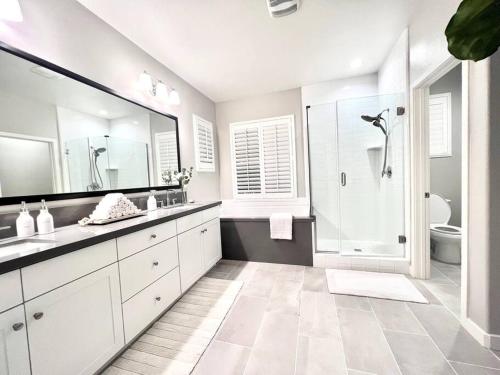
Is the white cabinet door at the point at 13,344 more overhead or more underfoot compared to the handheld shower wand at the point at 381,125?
more underfoot

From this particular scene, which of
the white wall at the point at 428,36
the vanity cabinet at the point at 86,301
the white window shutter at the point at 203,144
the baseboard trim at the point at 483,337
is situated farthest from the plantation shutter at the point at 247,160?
the baseboard trim at the point at 483,337

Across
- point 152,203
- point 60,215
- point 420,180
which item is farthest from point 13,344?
point 420,180

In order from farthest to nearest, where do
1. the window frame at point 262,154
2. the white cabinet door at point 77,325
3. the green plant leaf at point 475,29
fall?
the window frame at point 262,154 < the white cabinet door at point 77,325 < the green plant leaf at point 475,29

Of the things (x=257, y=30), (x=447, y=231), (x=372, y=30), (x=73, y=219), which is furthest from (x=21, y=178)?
(x=447, y=231)

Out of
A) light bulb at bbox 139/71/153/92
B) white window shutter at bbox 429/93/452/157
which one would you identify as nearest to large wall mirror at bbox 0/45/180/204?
light bulb at bbox 139/71/153/92

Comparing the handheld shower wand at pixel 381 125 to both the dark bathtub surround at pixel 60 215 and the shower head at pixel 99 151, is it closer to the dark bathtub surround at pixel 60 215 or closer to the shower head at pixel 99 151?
the shower head at pixel 99 151

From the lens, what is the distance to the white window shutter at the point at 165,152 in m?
2.45

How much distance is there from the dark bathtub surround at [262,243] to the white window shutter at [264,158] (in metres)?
0.99

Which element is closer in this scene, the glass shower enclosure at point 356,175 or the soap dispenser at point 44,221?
the soap dispenser at point 44,221

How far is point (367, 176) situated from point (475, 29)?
7.80 feet

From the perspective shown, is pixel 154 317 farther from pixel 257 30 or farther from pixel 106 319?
pixel 257 30

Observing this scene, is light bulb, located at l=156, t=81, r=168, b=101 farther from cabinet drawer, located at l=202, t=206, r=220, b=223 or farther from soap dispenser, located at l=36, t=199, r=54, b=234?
soap dispenser, located at l=36, t=199, r=54, b=234

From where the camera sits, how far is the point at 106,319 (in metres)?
1.23

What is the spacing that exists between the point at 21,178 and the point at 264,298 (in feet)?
6.73
